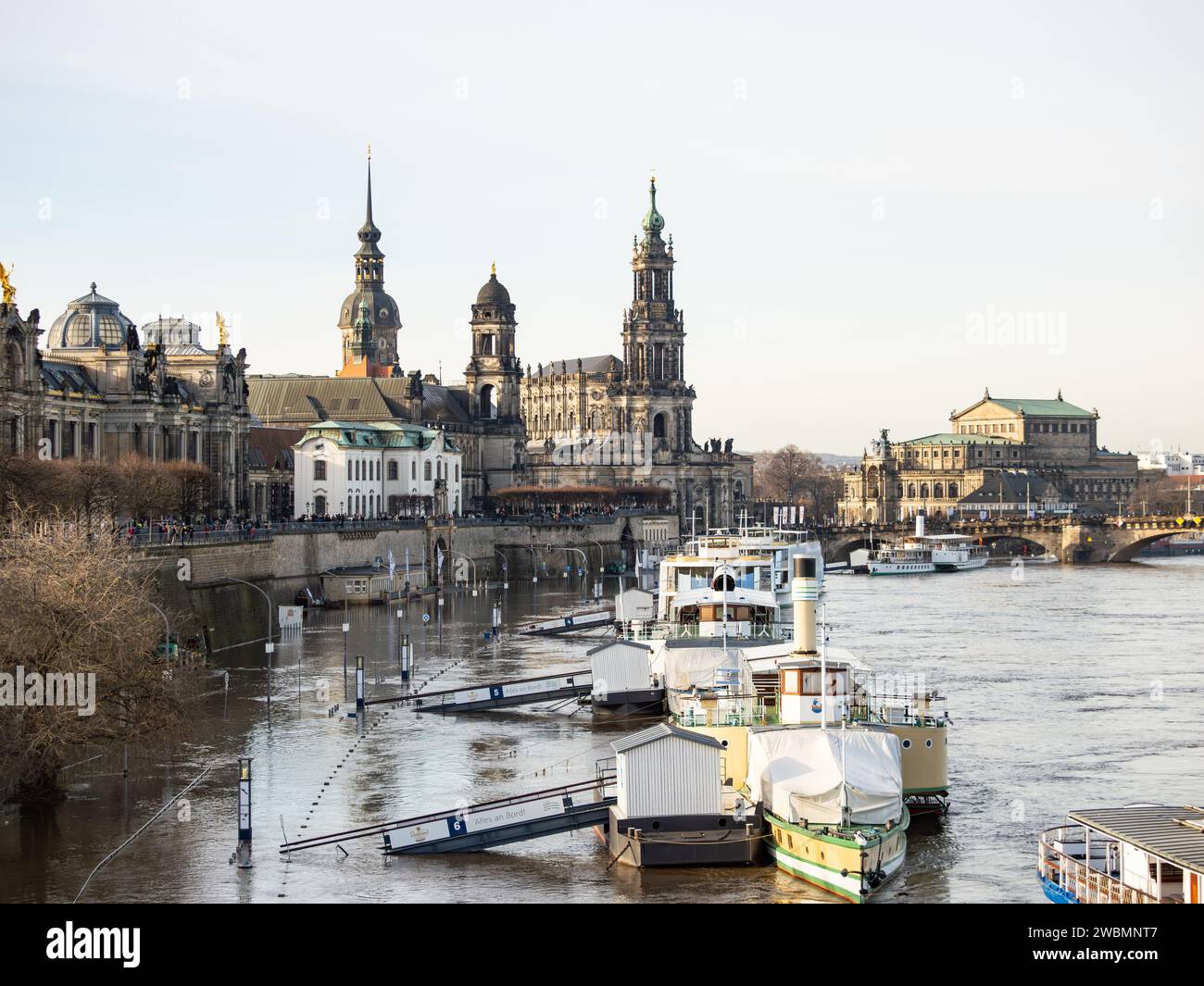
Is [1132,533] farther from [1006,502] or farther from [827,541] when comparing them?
[1006,502]

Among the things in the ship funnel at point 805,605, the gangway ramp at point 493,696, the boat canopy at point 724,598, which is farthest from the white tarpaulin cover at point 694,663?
the ship funnel at point 805,605

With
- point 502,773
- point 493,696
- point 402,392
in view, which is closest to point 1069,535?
point 402,392

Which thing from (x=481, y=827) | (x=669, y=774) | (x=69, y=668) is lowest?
(x=481, y=827)

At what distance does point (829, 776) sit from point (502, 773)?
1028cm

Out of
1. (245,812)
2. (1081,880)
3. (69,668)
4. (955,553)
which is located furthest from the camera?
(955,553)

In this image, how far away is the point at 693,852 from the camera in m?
27.6

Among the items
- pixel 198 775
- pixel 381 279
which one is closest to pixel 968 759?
pixel 198 775

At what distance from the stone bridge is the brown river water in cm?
7150

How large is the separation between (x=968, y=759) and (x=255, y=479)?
243ft

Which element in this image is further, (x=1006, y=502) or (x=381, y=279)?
(x=1006, y=502)

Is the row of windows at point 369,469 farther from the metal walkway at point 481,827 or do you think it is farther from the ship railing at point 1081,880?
the ship railing at point 1081,880

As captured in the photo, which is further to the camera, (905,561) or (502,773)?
(905,561)

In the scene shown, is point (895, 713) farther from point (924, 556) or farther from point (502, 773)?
point (924, 556)

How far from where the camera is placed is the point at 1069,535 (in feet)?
464
